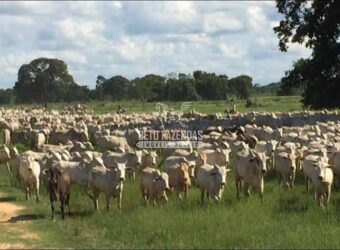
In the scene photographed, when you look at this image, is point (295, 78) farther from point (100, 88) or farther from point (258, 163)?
point (100, 88)

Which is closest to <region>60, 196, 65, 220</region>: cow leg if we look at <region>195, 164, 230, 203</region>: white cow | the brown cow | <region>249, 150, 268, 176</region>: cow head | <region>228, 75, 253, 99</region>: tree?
the brown cow

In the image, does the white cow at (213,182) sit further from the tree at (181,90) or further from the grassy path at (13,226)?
the tree at (181,90)

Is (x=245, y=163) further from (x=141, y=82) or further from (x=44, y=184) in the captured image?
(x=141, y=82)

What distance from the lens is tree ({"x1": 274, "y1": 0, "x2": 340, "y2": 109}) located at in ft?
126

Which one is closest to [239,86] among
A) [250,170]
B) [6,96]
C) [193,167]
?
[6,96]

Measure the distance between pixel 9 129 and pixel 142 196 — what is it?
83.6 feet

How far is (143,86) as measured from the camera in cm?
10719

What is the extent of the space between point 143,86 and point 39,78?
712 inches

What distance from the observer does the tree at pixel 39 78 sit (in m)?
111

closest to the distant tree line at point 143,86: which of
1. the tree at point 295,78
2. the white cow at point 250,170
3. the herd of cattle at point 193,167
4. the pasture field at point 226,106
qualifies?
the pasture field at point 226,106

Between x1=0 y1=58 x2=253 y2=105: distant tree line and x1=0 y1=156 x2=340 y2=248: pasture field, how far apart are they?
8099 cm

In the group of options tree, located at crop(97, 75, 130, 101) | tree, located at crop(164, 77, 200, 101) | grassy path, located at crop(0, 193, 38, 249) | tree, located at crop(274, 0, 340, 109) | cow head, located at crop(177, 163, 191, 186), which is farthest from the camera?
tree, located at crop(97, 75, 130, 101)

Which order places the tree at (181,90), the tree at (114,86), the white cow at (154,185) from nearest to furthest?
the white cow at (154,185)
the tree at (181,90)
the tree at (114,86)

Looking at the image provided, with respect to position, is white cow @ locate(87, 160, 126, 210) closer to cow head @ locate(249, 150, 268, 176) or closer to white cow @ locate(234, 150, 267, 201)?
white cow @ locate(234, 150, 267, 201)
